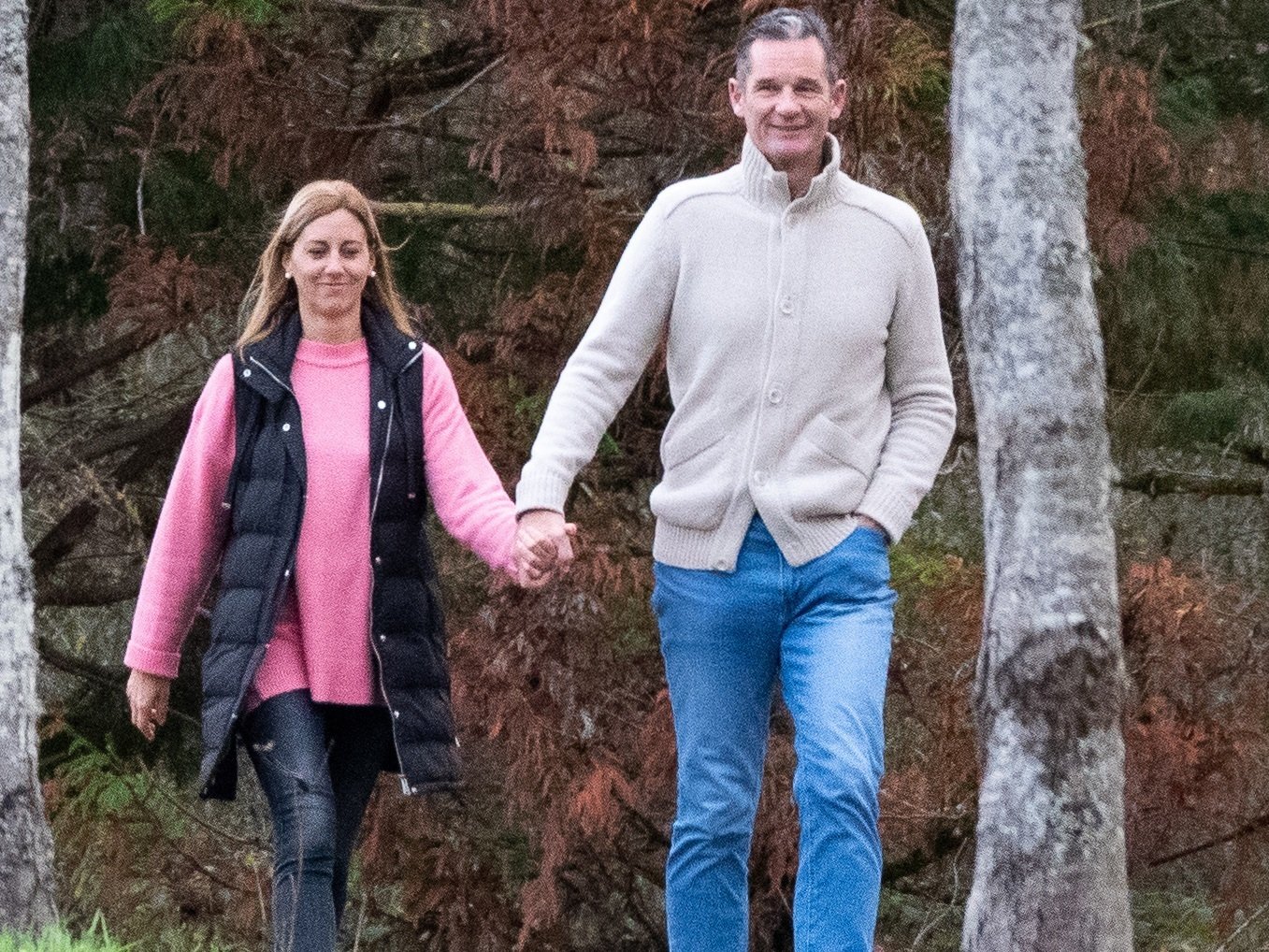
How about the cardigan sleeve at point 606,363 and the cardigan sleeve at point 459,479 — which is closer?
the cardigan sleeve at point 606,363

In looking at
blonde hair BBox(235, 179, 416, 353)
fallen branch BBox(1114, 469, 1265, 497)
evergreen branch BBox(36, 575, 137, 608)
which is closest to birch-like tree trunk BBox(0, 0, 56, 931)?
blonde hair BBox(235, 179, 416, 353)

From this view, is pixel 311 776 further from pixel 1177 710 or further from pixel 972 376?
pixel 1177 710

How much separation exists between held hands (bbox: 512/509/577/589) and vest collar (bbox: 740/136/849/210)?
2.51 ft

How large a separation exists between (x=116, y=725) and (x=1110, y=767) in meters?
6.56

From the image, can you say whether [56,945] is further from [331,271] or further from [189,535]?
[331,271]

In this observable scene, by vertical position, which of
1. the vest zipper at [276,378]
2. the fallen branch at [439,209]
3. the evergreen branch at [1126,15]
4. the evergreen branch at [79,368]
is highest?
the evergreen branch at [1126,15]

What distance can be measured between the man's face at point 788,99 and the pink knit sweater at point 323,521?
1000 millimetres

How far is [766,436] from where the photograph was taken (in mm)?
4449

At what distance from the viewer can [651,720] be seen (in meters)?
9.23

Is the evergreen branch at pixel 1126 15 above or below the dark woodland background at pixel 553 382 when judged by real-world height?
above

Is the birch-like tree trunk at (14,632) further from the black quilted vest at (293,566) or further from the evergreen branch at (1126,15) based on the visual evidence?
the evergreen branch at (1126,15)

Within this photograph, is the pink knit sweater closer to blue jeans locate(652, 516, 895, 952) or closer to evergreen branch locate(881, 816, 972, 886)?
blue jeans locate(652, 516, 895, 952)

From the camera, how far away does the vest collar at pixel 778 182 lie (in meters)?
4.52

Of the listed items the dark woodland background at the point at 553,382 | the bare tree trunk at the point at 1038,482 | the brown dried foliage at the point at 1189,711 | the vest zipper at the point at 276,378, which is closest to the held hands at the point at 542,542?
the vest zipper at the point at 276,378
